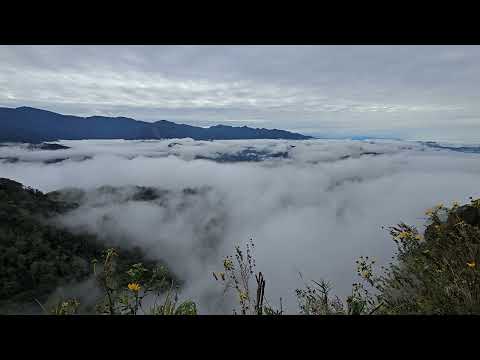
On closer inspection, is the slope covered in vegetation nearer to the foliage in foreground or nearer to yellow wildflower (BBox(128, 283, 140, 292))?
the foliage in foreground

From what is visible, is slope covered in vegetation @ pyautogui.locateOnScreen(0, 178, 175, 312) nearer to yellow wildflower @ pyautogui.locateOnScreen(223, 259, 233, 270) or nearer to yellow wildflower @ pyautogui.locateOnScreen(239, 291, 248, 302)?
yellow wildflower @ pyautogui.locateOnScreen(223, 259, 233, 270)

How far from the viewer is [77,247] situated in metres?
55.8

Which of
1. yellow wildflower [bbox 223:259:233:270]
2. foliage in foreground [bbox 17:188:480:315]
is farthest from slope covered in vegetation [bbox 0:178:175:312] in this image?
foliage in foreground [bbox 17:188:480:315]

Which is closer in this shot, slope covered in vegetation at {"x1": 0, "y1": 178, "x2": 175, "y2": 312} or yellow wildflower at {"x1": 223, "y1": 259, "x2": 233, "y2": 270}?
yellow wildflower at {"x1": 223, "y1": 259, "x2": 233, "y2": 270}

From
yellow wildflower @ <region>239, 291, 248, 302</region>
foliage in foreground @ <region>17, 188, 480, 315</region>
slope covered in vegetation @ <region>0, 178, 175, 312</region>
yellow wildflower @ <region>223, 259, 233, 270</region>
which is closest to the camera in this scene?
foliage in foreground @ <region>17, 188, 480, 315</region>

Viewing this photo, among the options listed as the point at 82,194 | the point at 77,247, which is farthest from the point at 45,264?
the point at 82,194

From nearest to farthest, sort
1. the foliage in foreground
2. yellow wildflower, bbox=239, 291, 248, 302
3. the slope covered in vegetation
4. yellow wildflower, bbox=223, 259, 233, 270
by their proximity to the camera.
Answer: the foliage in foreground
yellow wildflower, bbox=239, 291, 248, 302
yellow wildflower, bbox=223, 259, 233, 270
the slope covered in vegetation

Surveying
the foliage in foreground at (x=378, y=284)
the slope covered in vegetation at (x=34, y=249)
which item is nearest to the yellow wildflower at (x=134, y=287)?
the foliage in foreground at (x=378, y=284)

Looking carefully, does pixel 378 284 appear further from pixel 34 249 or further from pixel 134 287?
pixel 34 249

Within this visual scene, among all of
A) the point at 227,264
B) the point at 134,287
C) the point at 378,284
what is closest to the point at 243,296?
the point at 227,264

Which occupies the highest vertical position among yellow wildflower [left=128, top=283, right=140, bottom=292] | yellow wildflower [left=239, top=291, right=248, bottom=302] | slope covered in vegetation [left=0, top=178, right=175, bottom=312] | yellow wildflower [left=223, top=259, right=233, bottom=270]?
yellow wildflower [left=128, top=283, right=140, bottom=292]

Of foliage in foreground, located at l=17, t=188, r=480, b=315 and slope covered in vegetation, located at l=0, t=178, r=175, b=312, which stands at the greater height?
foliage in foreground, located at l=17, t=188, r=480, b=315

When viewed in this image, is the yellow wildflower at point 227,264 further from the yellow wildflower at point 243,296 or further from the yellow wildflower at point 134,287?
the yellow wildflower at point 134,287
